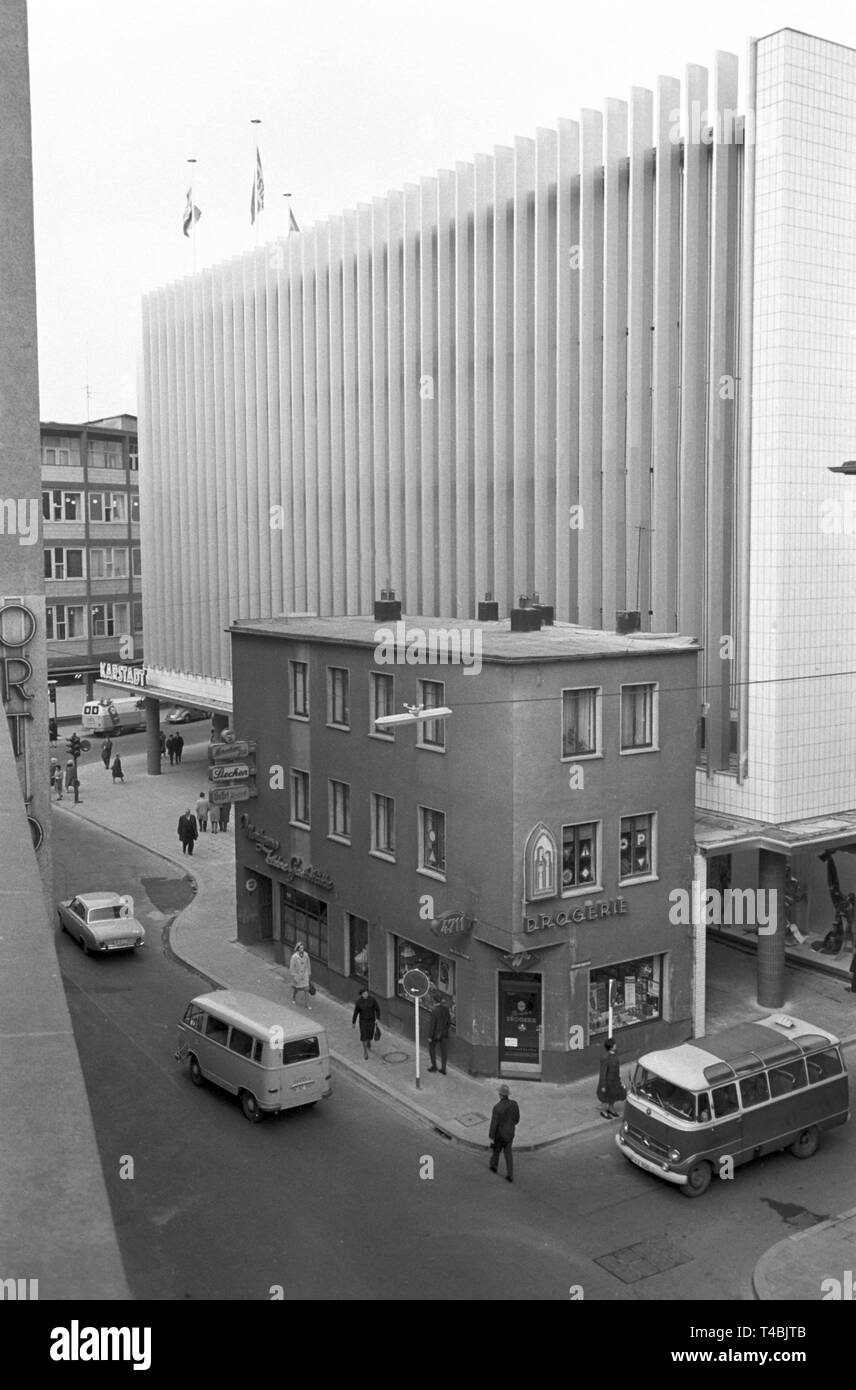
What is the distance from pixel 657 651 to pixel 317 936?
10965mm

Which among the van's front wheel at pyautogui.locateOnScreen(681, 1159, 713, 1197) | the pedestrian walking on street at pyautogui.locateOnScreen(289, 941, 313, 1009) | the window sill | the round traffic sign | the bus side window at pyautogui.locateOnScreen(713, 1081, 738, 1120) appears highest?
the window sill

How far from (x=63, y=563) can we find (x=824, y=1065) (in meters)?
64.4

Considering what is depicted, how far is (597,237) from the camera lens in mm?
32875

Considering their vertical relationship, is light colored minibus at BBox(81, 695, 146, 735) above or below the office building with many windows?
below

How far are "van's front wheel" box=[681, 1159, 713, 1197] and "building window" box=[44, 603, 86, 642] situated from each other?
2546 inches

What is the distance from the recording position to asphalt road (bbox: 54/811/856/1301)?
1662 centimetres

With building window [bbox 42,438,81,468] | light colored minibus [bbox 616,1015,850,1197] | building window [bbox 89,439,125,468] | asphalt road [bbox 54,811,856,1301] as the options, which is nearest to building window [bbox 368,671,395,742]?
asphalt road [bbox 54,811,856,1301]

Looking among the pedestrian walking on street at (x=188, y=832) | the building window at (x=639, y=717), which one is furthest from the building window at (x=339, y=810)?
the pedestrian walking on street at (x=188, y=832)

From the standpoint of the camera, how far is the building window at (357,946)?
94.0 ft

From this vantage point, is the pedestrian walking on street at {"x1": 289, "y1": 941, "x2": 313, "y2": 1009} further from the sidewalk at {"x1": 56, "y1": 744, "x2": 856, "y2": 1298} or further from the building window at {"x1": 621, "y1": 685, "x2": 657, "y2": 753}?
the building window at {"x1": 621, "y1": 685, "x2": 657, "y2": 753}

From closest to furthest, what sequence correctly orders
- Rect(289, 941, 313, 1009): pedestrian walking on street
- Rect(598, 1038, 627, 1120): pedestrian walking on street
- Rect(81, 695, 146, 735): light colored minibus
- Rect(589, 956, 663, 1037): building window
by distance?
Rect(598, 1038, 627, 1120): pedestrian walking on street
Rect(589, 956, 663, 1037): building window
Rect(289, 941, 313, 1009): pedestrian walking on street
Rect(81, 695, 146, 735): light colored minibus

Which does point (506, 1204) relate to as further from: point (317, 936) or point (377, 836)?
point (317, 936)

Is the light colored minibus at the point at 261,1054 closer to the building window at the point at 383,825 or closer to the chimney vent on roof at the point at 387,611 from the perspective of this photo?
the building window at the point at 383,825
